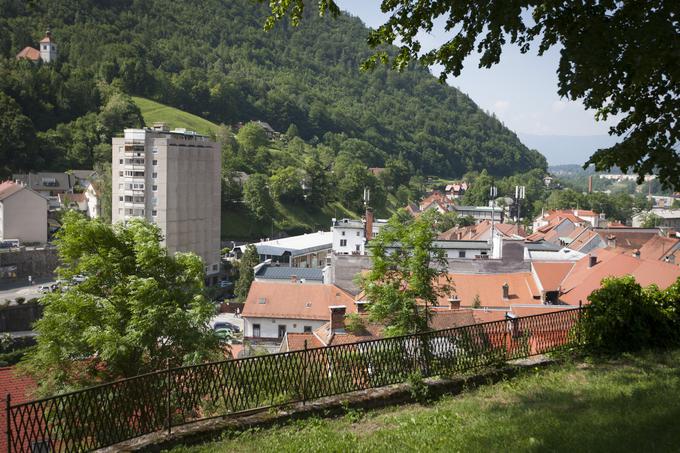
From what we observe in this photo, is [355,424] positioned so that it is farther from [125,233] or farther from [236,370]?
[125,233]

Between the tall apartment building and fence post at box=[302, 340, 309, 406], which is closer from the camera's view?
fence post at box=[302, 340, 309, 406]

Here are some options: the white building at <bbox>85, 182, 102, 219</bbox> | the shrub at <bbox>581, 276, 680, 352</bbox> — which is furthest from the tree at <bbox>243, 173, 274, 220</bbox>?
the shrub at <bbox>581, 276, 680, 352</bbox>

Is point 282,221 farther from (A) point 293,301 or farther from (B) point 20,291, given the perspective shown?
(A) point 293,301

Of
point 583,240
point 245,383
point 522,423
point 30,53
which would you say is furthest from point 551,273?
point 30,53

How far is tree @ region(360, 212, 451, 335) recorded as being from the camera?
760 inches

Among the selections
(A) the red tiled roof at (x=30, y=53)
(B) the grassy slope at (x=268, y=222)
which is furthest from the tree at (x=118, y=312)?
(A) the red tiled roof at (x=30, y=53)

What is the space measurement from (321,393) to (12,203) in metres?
69.5

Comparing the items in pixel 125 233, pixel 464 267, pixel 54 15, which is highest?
pixel 54 15

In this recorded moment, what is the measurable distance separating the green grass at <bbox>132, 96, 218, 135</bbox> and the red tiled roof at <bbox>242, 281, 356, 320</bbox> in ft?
307

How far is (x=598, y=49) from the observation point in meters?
7.18

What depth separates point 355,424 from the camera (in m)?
7.82

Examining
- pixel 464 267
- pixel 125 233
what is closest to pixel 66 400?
pixel 125 233

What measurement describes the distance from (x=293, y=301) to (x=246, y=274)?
71.5ft

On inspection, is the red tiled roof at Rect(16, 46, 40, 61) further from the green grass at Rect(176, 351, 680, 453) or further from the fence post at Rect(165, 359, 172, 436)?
the green grass at Rect(176, 351, 680, 453)
